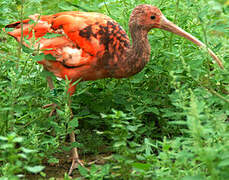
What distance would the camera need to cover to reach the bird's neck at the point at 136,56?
4027 millimetres

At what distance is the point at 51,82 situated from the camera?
4270mm

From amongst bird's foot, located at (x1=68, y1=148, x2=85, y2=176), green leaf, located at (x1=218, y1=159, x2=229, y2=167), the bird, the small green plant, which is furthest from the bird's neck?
green leaf, located at (x1=218, y1=159, x2=229, y2=167)

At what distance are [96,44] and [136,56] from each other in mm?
423

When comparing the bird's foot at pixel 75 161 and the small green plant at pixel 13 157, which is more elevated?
the small green plant at pixel 13 157

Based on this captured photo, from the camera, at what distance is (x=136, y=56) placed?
159 inches

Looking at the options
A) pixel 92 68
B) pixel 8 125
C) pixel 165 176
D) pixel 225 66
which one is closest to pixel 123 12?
pixel 92 68

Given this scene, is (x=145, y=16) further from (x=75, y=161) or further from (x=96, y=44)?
(x=75, y=161)

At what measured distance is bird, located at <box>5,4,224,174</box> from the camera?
154 inches

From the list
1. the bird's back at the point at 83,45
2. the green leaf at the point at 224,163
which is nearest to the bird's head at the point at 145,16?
the bird's back at the point at 83,45

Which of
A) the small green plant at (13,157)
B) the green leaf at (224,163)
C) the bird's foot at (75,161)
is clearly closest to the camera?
the green leaf at (224,163)

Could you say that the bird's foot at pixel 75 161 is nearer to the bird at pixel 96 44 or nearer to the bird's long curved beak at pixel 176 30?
the bird at pixel 96 44

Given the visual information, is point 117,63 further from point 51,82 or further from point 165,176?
point 165,176

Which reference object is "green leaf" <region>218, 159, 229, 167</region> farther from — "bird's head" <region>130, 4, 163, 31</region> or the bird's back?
"bird's head" <region>130, 4, 163, 31</region>

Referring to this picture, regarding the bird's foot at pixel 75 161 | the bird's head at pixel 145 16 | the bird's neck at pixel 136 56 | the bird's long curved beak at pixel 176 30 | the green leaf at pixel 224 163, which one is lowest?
the bird's foot at pixel 75 161
